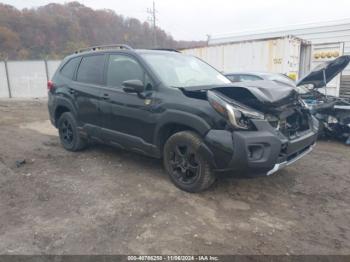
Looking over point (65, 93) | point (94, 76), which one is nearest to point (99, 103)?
point (94, 76)

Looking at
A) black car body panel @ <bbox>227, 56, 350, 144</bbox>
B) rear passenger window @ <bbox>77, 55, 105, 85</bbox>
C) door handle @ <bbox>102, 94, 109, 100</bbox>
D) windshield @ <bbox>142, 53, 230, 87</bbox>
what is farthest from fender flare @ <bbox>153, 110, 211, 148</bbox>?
black car body panel @ <bbox>227, 56, 350, 144</bbox>

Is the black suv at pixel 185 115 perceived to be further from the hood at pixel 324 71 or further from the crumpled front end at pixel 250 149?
the hood at pixel 324 71

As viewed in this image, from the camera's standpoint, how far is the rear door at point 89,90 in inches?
195

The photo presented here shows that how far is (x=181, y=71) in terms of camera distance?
4.54 m

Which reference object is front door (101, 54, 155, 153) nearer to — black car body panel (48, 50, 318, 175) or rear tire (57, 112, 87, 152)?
black car body panel (48, 50, 318, 175)

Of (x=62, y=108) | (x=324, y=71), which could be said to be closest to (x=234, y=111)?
(x=62, y=108)

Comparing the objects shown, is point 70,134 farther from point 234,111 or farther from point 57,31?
point 57,31

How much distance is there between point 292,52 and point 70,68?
763 cm

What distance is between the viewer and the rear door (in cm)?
496

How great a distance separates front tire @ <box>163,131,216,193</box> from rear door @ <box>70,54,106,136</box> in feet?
5.08

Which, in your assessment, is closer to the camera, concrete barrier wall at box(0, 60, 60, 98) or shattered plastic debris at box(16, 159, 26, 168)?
shattered plastic debris at box(16, 159, 26, 168)

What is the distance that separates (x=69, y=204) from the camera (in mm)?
3705

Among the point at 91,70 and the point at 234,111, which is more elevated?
the point at 91,70

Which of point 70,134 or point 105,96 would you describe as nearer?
point 105,96
